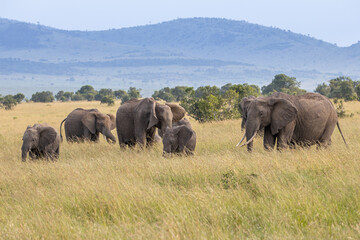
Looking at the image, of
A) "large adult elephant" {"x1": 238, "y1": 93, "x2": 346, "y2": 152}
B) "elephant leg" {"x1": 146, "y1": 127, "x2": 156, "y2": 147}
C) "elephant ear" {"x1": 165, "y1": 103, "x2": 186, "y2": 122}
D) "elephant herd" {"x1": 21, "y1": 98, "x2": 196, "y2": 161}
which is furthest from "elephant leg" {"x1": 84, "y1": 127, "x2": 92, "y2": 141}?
"large adult elephant" {"x1": 238, "y1": 93, "x2": 346, "y2": 152}

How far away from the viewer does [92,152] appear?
15.9 meters

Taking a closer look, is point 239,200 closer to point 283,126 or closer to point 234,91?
point 283,126

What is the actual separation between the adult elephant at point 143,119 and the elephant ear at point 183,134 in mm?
1102

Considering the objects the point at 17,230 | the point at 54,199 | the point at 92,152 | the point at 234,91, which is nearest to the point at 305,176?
the point at 54,199

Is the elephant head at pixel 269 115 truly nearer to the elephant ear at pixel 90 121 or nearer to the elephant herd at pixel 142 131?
the elephant herd at pixel 142 131

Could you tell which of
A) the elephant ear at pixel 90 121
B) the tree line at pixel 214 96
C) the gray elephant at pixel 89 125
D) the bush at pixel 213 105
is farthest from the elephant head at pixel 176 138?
the tree line at pixel 214 96

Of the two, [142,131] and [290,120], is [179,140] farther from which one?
[290,120]

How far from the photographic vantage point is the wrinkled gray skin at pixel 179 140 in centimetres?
1283

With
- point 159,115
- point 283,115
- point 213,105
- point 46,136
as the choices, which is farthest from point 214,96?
point 283,115

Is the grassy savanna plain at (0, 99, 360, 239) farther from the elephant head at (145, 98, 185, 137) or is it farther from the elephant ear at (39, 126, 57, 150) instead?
the elephant head at (145, 98, 185, 137)

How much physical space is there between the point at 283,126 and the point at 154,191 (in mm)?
4924

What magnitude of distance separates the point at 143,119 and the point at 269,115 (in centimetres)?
386

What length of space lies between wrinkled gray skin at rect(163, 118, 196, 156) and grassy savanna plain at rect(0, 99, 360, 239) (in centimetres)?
89

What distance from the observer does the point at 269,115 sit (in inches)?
490
